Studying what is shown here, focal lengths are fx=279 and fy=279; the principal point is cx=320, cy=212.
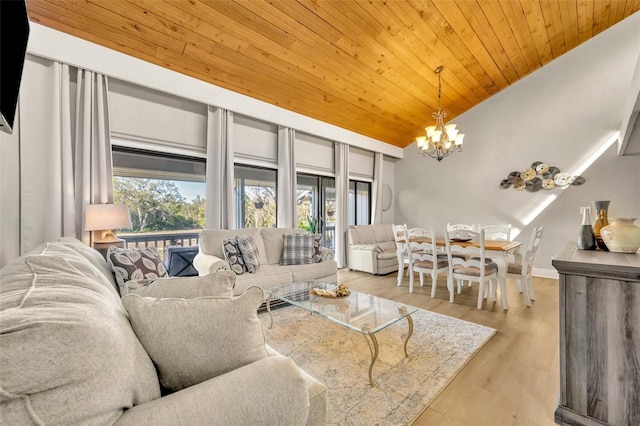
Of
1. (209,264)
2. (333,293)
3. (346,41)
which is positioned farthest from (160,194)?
(346,41)

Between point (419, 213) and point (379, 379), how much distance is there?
534cm

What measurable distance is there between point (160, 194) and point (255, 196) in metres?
1.46

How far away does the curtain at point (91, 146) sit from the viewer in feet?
9.57

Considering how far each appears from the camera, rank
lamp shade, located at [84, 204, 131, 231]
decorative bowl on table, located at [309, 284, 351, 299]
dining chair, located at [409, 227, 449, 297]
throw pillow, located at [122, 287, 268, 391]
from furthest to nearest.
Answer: dining chair, located at [409, 227, 449, 297] < lamp shade, located at [84, 204, 131, 231] < decorative bowl on table, located at [309, 284, 351, 299] < throw pillow, located at [122, 287, 268, 391]

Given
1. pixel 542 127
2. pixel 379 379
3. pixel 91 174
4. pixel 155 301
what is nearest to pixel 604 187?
pixel 542 127

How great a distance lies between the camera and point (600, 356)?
4.76 ft

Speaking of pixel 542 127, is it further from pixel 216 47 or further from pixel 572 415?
pixel 216 47

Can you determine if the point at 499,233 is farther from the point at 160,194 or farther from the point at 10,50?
the point at 10,50

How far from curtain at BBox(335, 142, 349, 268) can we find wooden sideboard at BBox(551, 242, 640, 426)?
431 cm

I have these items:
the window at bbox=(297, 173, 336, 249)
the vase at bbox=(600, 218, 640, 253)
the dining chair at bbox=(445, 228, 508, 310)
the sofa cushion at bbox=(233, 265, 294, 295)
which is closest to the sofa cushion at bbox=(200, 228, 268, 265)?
→ the sofa cushion at bbox=(233, 265, 294, 295)

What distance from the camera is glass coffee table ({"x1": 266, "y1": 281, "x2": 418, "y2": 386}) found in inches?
77.3

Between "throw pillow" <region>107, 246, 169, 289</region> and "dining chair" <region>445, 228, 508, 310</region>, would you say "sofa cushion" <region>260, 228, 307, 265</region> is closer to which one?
"throw pillow" <region>107, 246, 169, 289</region>

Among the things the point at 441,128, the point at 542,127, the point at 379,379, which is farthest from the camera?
the point at 542,127

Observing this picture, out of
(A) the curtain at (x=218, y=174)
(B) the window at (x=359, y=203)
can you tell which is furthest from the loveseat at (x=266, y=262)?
(B) the window at (x=359, y=203)
